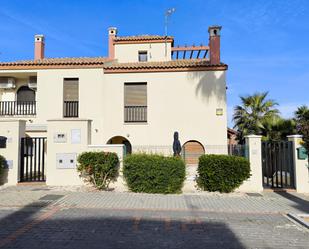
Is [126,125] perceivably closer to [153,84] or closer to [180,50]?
[153,84]

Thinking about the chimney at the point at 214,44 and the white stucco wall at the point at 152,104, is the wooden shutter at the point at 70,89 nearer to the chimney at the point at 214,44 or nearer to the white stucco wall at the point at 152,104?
the white stucco wall at the point at 152,104

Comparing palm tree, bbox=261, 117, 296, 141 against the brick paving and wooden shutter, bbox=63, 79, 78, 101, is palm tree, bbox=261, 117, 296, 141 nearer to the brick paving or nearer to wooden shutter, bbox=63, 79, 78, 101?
the brick paving

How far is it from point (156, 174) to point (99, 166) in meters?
2.23

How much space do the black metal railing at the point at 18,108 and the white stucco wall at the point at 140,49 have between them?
23.1 feet

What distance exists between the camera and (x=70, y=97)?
746 inches

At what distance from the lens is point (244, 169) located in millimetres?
11609

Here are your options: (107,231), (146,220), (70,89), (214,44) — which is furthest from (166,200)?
(214,44)

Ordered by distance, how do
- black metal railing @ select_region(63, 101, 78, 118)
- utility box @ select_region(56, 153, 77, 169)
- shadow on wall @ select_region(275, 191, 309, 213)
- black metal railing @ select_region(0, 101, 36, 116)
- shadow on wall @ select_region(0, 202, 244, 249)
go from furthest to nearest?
black metal railing @ select_region(0, 101, 36, 116), black metal railing @ select_region(63, 101, 78, 118), utility box @ select_region(56, 153, 77, 169), shadow on wall @ select_region(275, 191, 309, 213), shadow on wall @ select_region(0, 202, 244, 249)

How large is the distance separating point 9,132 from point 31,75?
820 cm

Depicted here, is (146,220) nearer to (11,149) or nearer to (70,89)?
(11,149)

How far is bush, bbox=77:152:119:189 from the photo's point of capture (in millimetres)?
11766

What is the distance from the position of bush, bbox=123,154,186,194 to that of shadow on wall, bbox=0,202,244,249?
322 centimetres

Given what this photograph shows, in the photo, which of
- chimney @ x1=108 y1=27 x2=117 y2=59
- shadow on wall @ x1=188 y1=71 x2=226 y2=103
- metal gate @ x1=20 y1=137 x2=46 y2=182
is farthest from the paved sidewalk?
chimney @ x1=108 y1=27 x2=117 y2=59

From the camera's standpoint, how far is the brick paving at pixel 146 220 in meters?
5.86
